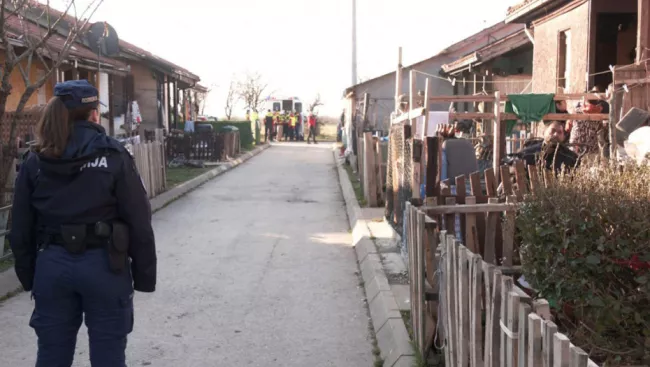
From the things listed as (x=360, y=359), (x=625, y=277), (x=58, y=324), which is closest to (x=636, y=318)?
(x=625, y=277)

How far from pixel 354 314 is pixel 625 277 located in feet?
10.2

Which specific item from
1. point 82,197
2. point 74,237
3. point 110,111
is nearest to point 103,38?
point 110,111

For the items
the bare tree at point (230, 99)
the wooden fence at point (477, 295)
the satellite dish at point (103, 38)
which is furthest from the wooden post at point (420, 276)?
the bare tree at point (230, 99)

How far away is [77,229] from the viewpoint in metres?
3.55

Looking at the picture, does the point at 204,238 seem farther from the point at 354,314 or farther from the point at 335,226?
the point at 354,314

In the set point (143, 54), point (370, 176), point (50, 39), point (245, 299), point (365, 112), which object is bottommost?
point (245, 299)

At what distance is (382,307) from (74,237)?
358 centimetres

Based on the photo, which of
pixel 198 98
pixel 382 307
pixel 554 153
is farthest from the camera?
pixel 198 98

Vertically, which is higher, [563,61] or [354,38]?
[354,38]

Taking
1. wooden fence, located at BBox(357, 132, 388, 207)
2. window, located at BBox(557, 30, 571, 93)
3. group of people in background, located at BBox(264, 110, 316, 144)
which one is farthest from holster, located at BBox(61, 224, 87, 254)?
group of people in background, located at BBox(264, 110, 316, 144)

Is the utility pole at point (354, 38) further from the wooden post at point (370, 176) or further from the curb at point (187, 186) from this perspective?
the wooden post at point (370, 176)

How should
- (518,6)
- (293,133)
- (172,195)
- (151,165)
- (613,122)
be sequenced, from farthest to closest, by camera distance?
(293,133) → (518,6) → (172,195) → (151,165) → (613,122)

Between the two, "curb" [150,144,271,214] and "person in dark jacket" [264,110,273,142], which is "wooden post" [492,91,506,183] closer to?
"curb" [150,144,271,214]

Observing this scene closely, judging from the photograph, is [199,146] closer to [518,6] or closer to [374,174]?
[518,6]
